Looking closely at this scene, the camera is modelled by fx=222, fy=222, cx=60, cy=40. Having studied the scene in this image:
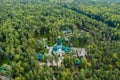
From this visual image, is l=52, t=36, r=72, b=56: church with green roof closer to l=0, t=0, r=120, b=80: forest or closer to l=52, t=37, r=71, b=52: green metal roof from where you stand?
l=52, t=37, r=71, b=52: green metal roof

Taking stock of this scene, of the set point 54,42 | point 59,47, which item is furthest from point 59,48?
A: point 54,42

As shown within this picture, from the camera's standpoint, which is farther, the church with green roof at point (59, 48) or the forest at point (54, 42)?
the church with green roof at point (59, 48)

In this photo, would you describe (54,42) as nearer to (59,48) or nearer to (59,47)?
(59,47)

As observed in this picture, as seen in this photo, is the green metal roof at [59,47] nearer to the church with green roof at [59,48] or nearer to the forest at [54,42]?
the church with green roof at [59,48]

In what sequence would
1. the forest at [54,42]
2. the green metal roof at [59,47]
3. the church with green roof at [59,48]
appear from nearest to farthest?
the forest at [54,42] → the church with green roof at [59,48] → the green metal roof at [59,47]

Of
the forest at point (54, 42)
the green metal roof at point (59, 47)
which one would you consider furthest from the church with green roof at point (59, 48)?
the forest at point (54, 42)

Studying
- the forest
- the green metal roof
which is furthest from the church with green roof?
the forest

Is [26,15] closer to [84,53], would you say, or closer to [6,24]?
[6,24]

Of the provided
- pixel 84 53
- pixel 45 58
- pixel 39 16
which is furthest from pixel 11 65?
pixel 39 16
